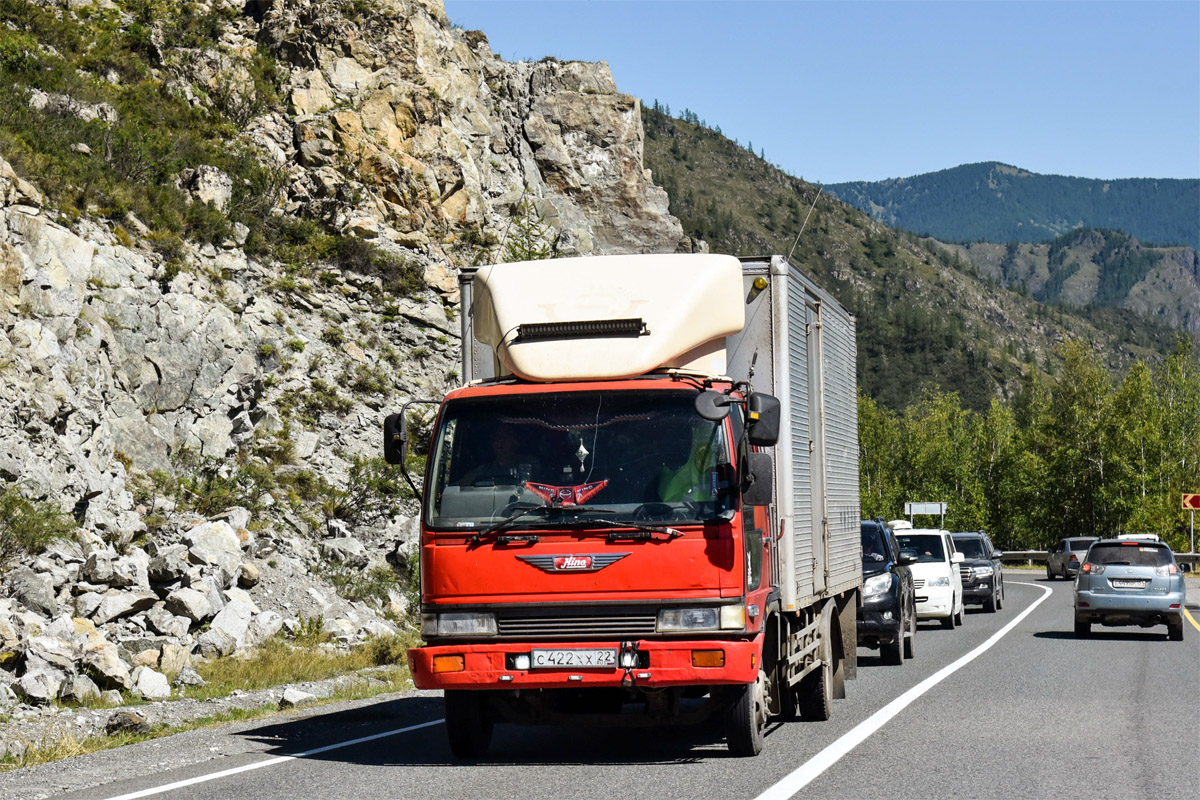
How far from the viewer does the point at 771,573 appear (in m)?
9.83

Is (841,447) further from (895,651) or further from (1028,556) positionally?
(1028,556)

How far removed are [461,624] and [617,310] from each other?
2.55 meters

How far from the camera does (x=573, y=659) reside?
29.0 ft

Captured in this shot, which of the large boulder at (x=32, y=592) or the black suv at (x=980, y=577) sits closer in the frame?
the large boulder at (x=32, y=592)

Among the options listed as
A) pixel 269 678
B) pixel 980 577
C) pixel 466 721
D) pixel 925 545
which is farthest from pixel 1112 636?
pixel 466 721

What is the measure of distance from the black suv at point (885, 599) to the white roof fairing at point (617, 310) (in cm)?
833

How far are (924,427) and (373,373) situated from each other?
76635 millimetres

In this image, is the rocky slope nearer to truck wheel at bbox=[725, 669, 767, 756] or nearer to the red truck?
the red truck

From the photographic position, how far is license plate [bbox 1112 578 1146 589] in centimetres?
2262

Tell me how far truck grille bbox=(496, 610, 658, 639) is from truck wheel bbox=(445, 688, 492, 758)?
1.12m

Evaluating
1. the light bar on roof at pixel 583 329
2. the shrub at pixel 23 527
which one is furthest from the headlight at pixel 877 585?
the shrub at pixel 23 527

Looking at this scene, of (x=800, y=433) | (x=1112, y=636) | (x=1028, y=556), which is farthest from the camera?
(x=1028, y=556)

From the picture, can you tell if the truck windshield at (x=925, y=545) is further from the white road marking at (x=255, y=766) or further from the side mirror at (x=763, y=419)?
the side mirror at (x=763, y=419)

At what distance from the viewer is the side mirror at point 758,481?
8.92 m
